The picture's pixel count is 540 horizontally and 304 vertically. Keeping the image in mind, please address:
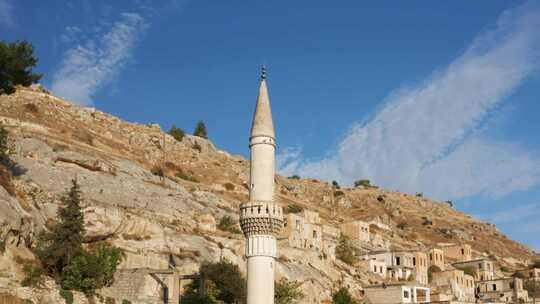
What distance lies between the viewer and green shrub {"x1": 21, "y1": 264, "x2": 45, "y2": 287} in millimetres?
38125

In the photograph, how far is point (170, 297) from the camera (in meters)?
45.9

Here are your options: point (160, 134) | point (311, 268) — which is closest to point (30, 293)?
point (311, 268)

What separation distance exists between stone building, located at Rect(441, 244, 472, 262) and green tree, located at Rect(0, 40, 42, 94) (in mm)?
68204

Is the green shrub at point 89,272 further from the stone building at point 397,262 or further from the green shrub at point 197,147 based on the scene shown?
the green shrub at point 197,147

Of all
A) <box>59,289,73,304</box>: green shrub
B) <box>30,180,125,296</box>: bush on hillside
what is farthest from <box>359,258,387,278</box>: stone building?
<box>59,289,73,304</box>: green shrub

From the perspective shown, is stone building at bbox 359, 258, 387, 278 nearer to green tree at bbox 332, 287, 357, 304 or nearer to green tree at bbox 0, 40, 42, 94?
green tree at bbox 332, 287, 357, 304

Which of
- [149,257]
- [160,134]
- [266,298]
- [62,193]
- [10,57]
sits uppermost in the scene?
[160,134]

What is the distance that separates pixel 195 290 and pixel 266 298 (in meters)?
17.8

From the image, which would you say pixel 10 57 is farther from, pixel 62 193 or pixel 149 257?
pixel 149 257

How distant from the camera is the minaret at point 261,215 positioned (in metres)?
33.5

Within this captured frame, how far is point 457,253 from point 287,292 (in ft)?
187

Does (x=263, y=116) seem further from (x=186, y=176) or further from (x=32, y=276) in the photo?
(x=186, y=176)

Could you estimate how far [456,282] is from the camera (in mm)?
82312

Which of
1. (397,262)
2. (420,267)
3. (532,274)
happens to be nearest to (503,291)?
(420,267)
